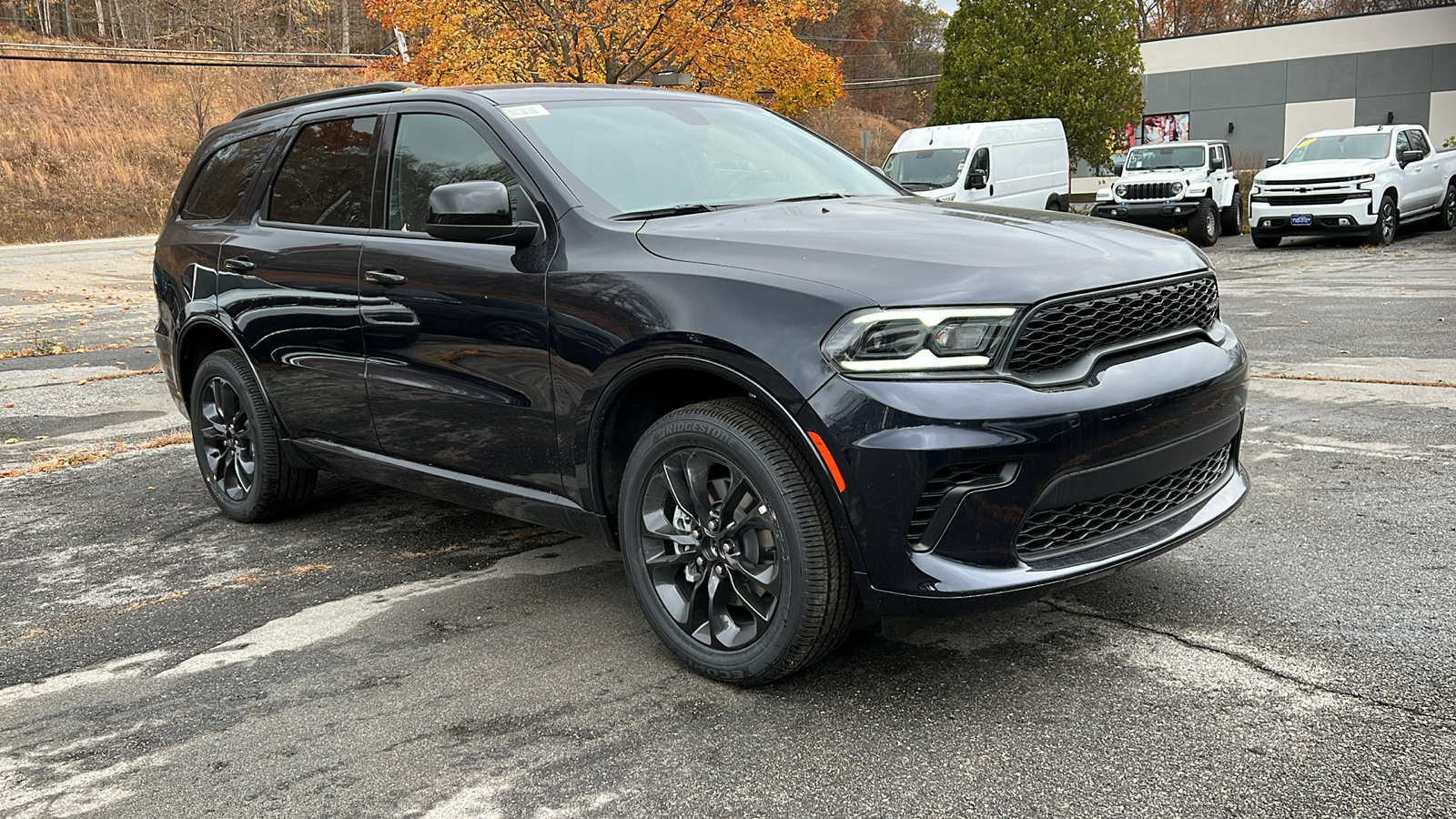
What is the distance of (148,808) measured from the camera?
2.88 meters

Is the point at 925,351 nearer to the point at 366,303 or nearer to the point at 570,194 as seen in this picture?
the point at 570,194

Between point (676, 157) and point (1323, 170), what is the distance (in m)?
18.7

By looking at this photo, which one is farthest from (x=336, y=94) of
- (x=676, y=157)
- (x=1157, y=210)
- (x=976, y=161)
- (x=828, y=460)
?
(x=1157, y=210)

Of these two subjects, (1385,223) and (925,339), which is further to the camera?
(1385,223)

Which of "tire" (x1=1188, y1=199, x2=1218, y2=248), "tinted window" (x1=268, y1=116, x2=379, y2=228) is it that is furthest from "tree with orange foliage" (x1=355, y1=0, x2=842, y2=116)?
"tinted window" (x1=268, y1=116, x2=379, y2=228)

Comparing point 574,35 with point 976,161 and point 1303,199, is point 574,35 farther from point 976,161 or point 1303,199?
point 1303,199

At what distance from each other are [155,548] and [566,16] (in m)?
14.6

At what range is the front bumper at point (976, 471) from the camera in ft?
9.66

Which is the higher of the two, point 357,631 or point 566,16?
point 566,16

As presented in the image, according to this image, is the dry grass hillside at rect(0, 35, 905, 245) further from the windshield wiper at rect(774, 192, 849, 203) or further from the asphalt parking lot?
the windshield wiper at rect(774, 192, 849, 203)

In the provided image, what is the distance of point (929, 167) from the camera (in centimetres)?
2077

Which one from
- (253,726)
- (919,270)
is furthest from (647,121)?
(253,726)

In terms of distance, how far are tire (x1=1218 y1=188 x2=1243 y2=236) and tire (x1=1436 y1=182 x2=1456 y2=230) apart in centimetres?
347

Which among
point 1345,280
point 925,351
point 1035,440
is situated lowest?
point 1345,280
